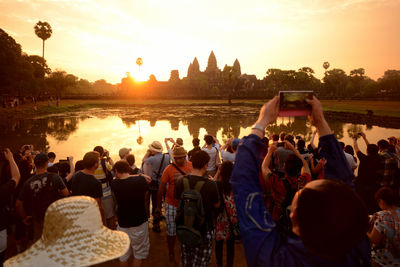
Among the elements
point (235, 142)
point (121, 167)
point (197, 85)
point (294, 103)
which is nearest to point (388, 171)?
point (235, 142)

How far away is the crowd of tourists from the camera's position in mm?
1018

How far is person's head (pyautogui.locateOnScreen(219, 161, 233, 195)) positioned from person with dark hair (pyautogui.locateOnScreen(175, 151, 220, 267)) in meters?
0.40

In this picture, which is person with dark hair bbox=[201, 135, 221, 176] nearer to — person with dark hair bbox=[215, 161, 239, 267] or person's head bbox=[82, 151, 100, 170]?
person with dark hair bbox=[215, 161, 239, 267]

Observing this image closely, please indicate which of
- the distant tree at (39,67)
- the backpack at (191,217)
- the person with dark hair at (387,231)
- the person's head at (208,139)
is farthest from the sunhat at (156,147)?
the distant tree at (39,67)

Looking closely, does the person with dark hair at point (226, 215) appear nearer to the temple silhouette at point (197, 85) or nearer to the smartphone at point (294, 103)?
the smartphone at point (294, 103)

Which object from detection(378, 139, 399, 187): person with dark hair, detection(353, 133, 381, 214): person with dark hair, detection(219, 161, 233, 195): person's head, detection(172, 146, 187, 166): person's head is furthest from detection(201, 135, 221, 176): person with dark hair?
detection(378, 139, 399, 187): person with dark hair

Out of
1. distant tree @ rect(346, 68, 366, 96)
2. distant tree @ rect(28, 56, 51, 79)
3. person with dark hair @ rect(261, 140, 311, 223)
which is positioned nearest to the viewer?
person with dark hair @ rect(261, 140, 311, 223)

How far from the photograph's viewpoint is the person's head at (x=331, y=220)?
95 centimetres

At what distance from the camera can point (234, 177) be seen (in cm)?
118

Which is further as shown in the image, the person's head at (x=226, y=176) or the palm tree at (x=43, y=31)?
the palm tree at (x=43, y=31)

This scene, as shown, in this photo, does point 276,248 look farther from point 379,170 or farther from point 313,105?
point 379,170

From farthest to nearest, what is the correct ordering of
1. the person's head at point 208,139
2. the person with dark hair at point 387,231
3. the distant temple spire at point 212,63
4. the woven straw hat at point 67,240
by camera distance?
the distant temple spire at point 212,63
the person's head at point 208,139
the person with dark hair at point 387,231
the woven straw hat at point 67,240

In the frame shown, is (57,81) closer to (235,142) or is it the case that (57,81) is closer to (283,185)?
(235,142)

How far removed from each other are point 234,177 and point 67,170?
5148 millimetres
